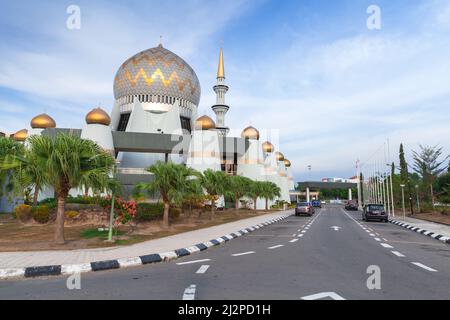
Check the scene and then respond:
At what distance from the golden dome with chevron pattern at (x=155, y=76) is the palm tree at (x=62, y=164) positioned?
43497 mm

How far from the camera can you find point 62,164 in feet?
34.7

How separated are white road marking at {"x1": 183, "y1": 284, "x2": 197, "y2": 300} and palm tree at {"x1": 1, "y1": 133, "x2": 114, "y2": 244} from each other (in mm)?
6528

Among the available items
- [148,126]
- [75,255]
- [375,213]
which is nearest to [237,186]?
[375,213]

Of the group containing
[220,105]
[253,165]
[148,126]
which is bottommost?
[253,165]

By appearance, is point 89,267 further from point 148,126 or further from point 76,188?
point 148,126

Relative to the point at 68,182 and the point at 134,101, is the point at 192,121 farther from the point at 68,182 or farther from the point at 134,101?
the point at 68,182

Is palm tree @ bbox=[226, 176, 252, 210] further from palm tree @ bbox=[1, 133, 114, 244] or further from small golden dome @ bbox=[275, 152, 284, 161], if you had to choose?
small golden dome @ bbox=[275, 152, 284, 161]

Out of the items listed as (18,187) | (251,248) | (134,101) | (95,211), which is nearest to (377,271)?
(251,248)

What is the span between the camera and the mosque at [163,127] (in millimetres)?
45219

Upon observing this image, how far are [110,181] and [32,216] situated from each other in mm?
10940

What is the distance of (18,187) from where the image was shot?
1138cm

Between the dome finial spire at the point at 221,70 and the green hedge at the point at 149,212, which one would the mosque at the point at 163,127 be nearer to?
the dome finial spire at the point at 221,70

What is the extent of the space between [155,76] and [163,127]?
332 inches

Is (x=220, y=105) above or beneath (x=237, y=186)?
above
